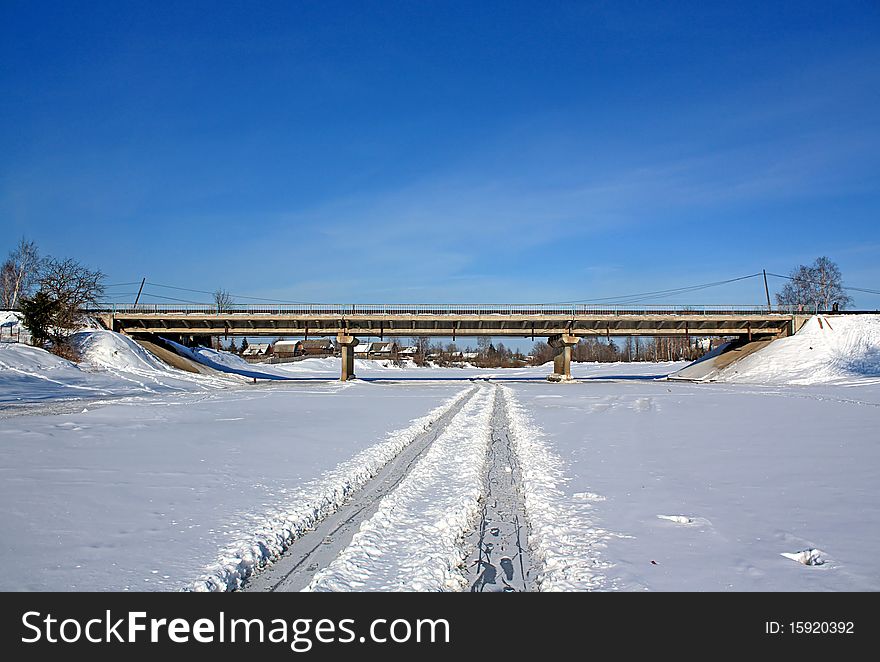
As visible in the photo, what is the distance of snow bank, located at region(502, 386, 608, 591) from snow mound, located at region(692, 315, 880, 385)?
1717 inches

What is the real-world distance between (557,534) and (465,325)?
57104mm

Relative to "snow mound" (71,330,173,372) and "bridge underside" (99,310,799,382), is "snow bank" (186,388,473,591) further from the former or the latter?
"bridge underside" (99,310,799,382)

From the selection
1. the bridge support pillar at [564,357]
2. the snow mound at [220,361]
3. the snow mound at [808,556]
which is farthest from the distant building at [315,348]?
the snow mound at [808,556]

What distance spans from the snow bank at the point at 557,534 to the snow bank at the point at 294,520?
2.80 metres

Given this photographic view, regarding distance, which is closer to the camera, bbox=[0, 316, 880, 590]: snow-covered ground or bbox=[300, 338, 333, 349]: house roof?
bbox=[0, 316, 880, 590]: snow-covered ground

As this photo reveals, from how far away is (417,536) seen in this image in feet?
22.3

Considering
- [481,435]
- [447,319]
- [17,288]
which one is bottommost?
[481,435]

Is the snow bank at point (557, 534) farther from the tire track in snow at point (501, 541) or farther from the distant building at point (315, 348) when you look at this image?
the distant building at point (315, 348)

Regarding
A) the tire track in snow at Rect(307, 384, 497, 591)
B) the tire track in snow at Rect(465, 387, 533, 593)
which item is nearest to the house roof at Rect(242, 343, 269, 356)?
the tire track in snow at Rect(307, 384, 497, 591)

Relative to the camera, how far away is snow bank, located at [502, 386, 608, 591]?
18.3 ft
